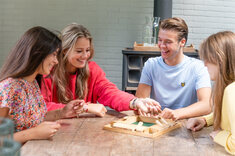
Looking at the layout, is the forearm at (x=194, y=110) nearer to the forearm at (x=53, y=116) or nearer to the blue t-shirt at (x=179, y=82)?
the blue t-shirt at (x=179, y=82)

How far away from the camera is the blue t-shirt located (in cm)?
233

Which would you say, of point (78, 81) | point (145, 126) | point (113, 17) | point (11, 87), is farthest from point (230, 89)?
point (113, 17)

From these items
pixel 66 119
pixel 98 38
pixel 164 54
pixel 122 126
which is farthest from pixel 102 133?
pixel 98 38

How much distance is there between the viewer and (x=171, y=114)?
5.85ft

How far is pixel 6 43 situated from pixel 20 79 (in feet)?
12.2

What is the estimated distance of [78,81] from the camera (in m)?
2.19

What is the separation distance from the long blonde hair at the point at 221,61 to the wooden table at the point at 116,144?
18 cm

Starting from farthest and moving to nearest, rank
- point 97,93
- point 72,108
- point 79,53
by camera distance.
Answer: point 97,93, point 79,53, point 72,108

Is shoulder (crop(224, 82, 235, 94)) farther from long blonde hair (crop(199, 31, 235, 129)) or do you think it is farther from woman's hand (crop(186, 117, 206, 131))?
woman's hand (crop(186, 117, 206, 131))

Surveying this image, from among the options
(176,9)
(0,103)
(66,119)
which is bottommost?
(66,119)

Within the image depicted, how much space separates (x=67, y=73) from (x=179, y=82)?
0.86 metres

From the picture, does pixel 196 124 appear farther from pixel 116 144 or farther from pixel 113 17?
pixel 113 17

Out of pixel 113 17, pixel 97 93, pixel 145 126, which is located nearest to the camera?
pixel 145 126

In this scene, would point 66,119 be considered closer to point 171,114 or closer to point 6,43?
point 171,114
